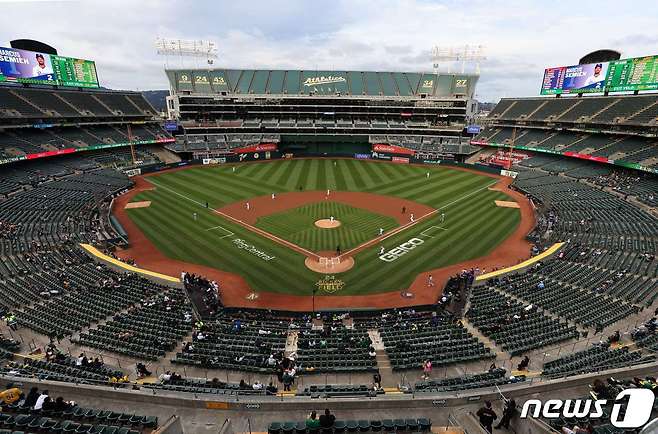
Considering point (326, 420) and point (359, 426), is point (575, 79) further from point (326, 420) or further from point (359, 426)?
point (326, 420)

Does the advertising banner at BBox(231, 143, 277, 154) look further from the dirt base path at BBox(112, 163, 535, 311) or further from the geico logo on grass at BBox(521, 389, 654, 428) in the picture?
→ the geico logo on grass at BBox(521, 389, 654, 428)

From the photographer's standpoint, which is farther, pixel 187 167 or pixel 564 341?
pixel 187 167

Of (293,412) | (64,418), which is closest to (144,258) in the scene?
(64,418)

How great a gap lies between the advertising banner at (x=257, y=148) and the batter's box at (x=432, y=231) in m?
52.5

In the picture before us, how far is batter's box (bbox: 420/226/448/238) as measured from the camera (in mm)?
38344

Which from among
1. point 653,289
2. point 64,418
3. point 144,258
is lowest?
point 144,258

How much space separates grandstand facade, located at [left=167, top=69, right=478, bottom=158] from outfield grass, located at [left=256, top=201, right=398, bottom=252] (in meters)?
42.7

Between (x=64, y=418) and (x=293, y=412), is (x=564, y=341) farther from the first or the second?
(x=64, y=418)

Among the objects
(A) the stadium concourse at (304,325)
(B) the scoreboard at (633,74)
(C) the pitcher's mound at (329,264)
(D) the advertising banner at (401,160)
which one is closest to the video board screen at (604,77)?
(B) the scoreboard at (633,74)

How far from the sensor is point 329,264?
32000 mm

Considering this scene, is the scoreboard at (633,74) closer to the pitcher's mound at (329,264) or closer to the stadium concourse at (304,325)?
the stadium concourse at (304,325)

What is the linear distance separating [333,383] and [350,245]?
19.8 metres

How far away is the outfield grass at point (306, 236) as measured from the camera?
1213 inches

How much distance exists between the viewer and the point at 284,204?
49000 mm
